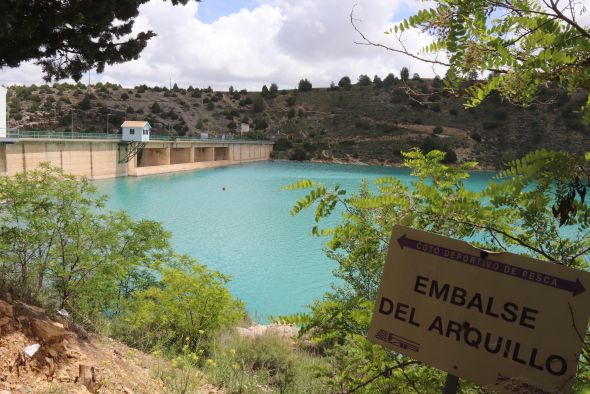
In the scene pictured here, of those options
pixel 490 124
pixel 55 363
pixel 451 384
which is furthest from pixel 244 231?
pixel 490 124

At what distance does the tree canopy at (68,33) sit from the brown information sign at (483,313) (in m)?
5.61

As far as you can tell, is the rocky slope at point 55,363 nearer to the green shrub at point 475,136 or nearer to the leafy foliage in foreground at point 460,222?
the leafy foliage in foreground at point 460,222

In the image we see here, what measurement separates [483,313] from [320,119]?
263 ft

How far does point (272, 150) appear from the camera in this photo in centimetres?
7181

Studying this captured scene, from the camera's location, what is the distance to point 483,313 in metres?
→ 1.92

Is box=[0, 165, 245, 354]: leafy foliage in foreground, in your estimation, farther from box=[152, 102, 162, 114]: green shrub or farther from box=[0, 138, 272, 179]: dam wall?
box=[152, 102, 162, 114]: green shrub

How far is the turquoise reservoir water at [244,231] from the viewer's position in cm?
1629

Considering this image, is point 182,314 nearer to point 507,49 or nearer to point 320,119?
point 507,49

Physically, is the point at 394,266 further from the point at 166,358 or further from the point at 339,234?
the point at 166,358

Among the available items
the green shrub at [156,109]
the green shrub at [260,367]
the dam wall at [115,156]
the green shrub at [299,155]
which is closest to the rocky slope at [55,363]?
the green shrub at [260,367]

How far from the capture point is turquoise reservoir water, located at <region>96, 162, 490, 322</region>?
53.4ft

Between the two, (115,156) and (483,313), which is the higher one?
(483,313)

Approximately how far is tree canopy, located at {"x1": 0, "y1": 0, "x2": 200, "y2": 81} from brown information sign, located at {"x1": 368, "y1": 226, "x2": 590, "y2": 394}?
5.61 metres

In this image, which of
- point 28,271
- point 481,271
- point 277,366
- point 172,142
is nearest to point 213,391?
point 277,366
